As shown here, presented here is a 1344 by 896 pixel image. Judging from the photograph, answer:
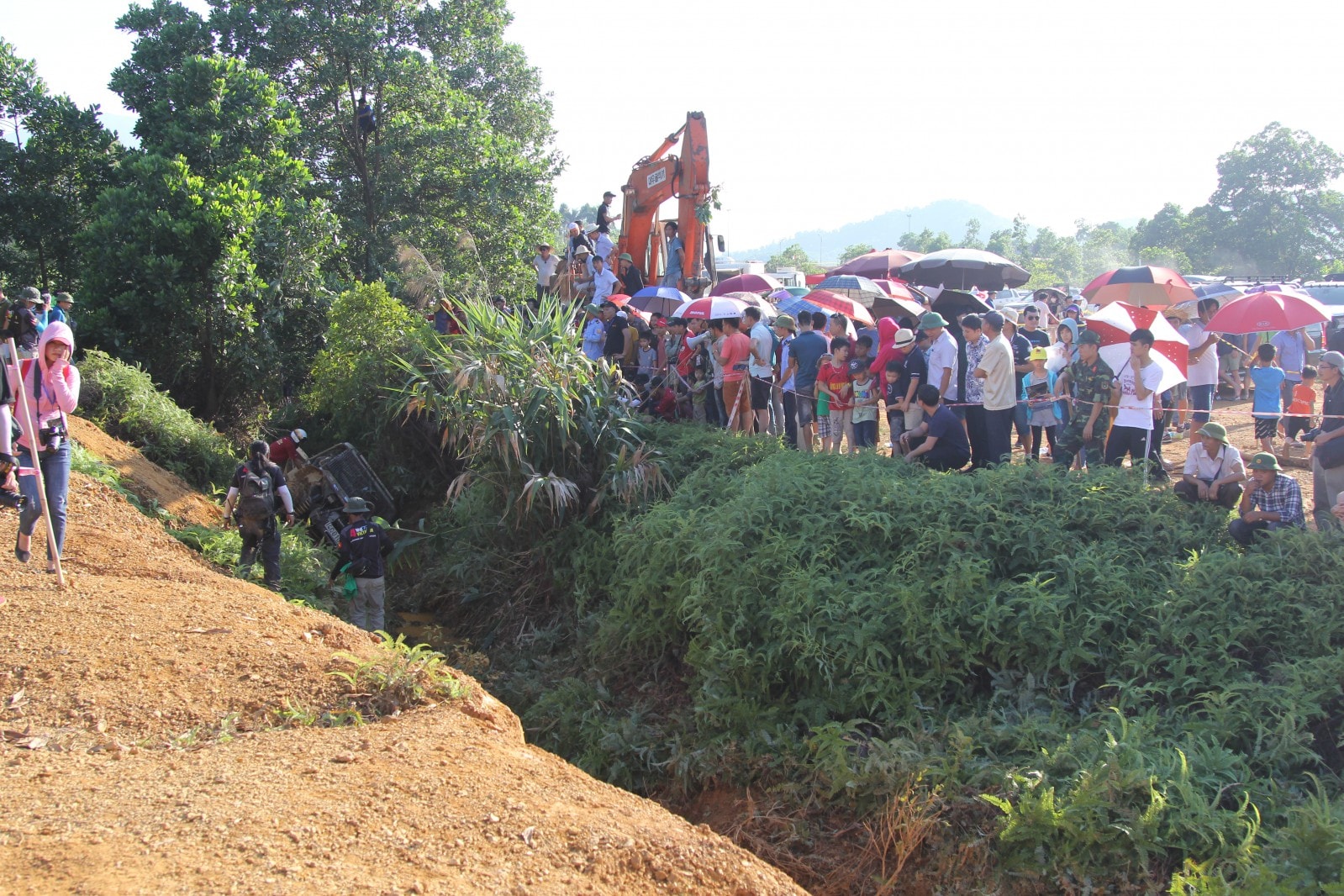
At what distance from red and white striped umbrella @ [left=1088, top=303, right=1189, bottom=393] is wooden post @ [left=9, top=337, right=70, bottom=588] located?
7.94m

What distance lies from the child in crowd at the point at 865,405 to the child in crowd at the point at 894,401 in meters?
0.19

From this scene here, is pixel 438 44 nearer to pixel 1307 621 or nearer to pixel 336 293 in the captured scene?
pixel 336 293

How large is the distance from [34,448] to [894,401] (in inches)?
271

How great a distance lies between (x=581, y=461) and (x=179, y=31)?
Answer: 11.4m

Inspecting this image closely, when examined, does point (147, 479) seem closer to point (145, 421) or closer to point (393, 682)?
point (145, 421)

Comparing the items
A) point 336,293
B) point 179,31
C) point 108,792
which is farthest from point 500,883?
point 179,31

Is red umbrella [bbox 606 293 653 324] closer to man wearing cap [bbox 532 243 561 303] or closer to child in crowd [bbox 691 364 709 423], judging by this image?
child in crowd [bbox 691 364 709 423]

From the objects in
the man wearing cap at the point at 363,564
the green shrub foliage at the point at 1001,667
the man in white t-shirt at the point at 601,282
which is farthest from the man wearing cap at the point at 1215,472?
the man in white t-shirt at the point at 601,282

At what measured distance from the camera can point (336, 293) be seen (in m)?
14.8

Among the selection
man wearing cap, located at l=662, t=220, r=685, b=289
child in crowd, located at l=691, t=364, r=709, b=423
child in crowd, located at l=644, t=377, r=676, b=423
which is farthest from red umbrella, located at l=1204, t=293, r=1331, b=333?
man wearing cap, located at l=662, t=220, r=685, b=289

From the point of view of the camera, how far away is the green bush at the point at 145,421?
11.3 metres

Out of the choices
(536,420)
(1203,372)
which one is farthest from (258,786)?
(1203,372)

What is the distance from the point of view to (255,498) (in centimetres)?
823

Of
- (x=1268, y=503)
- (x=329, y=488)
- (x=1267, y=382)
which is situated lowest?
(x=329, y=488)
